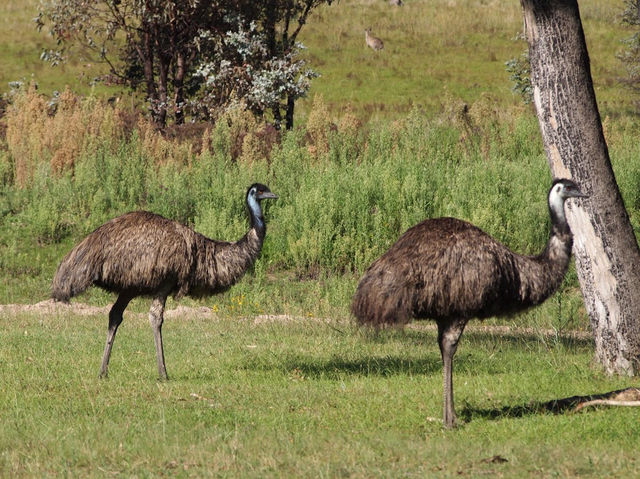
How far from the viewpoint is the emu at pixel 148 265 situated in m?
10.3

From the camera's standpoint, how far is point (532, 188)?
1864cm

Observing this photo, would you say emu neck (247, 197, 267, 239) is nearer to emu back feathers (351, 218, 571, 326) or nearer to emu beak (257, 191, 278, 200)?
emu beak (257, 191, 278, 200)

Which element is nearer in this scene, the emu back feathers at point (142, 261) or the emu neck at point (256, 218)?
the emu back feathers at point (142, 261)

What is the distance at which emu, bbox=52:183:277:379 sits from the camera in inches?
404

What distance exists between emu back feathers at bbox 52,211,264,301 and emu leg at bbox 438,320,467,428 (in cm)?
310

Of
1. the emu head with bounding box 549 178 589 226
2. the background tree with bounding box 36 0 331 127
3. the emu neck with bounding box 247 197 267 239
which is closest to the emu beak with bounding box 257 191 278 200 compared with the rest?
the emu neck with bounding box 247 197 267 239

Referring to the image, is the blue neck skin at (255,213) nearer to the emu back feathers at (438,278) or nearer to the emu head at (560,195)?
the emu back feathers at (438,278)

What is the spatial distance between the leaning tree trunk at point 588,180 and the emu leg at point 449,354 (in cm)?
256

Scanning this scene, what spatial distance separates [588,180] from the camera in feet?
34.7

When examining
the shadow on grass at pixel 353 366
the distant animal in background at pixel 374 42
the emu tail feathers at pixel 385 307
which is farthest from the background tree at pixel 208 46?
the distant animal in background at pixel 374 42

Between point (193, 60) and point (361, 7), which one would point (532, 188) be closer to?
point (193, 60)

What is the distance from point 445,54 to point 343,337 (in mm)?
32671

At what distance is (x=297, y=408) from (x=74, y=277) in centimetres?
271

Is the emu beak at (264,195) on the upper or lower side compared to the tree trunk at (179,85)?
lower
